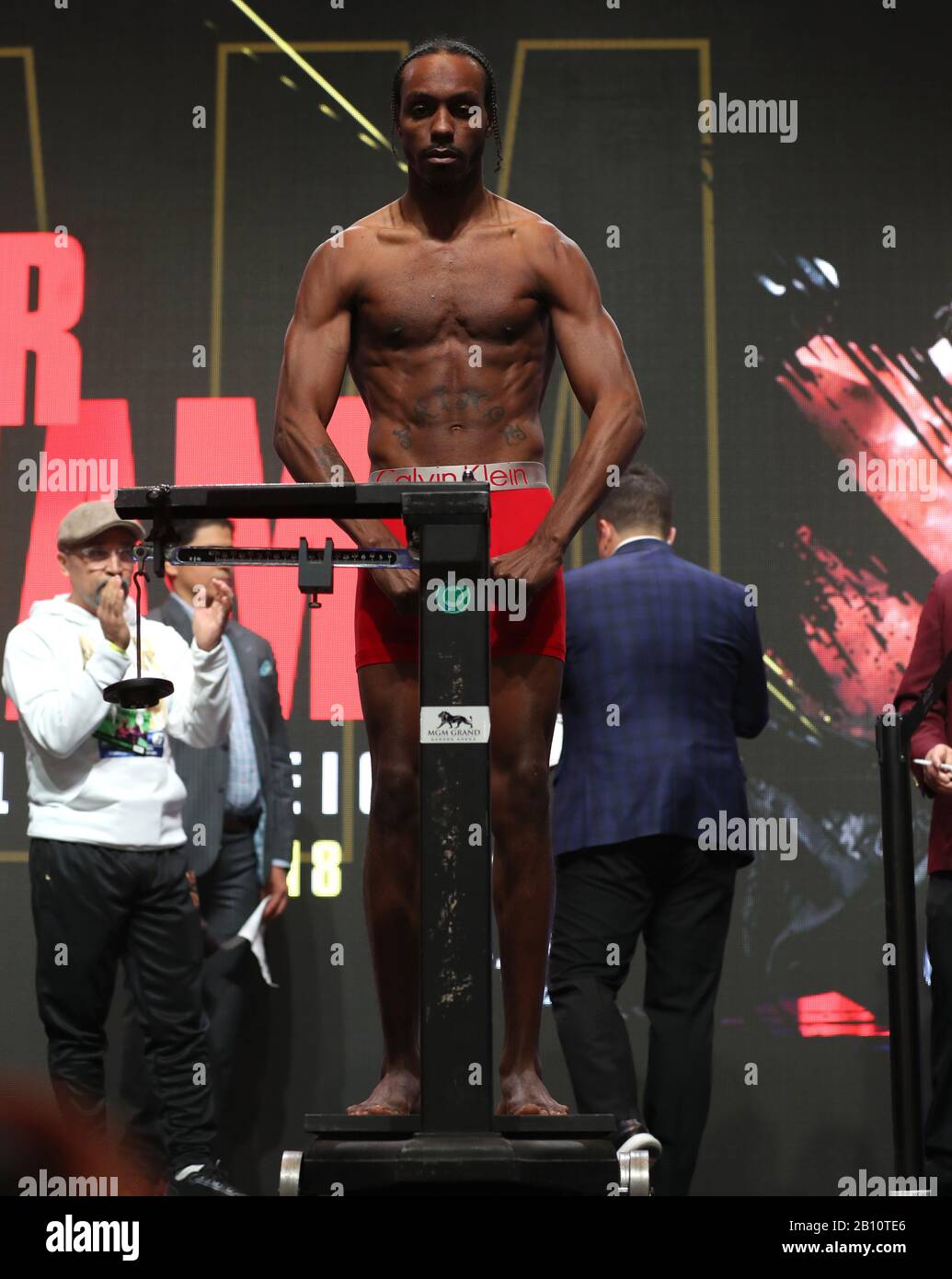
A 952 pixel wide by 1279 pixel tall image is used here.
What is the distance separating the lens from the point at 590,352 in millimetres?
2879

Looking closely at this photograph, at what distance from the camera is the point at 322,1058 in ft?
16.8

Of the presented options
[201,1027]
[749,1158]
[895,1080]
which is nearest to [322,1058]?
[201,1027]

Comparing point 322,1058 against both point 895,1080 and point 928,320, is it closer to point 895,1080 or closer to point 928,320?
point 895,1080

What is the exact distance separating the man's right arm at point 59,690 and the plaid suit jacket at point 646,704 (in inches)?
44.9

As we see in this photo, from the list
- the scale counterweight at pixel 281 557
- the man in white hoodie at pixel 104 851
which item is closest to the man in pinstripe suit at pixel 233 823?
the man in white hoodie at pixel 104 851

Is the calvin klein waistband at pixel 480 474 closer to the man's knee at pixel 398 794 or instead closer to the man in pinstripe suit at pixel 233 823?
the man's knee at pixel 398 794

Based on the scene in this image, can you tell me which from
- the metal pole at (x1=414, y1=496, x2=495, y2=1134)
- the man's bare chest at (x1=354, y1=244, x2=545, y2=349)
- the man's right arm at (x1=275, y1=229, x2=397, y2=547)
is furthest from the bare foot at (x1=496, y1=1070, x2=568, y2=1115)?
the man's bare chest at (x1=354, y1=244, x2=545, y2=349)

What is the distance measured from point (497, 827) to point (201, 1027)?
1.98 m

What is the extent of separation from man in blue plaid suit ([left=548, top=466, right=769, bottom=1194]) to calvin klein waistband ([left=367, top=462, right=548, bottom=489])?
1.29 metres

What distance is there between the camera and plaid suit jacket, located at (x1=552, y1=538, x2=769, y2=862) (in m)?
4.01

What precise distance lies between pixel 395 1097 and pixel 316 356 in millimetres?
1259

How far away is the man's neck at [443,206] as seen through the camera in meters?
2.90

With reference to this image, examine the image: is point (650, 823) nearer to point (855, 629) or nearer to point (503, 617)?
point (503, 617)
